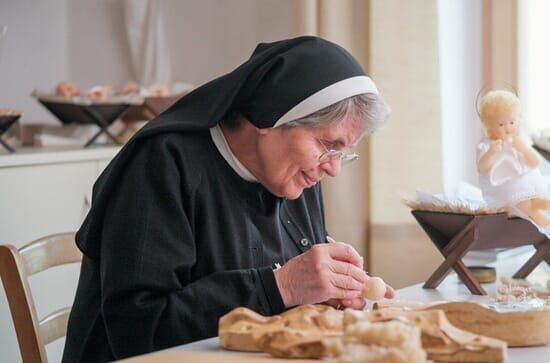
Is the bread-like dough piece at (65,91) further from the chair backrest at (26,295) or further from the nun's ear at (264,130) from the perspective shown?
the nun's ear at (264,130)

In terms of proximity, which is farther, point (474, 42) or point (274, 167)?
point (474, 42)

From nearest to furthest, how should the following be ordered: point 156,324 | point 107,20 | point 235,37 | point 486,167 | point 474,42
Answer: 1. point 156,324
2. point 486,167
3. point 474,42
4. point 235,37
5. point 107,20

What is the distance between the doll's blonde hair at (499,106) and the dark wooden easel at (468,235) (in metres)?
0.18

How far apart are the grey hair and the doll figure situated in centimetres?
22

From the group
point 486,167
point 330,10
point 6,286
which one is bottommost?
point 6,286

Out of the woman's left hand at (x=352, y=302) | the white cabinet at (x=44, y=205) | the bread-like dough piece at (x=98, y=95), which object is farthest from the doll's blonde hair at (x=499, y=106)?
the bread-like dough piece at (x=98, y=95)

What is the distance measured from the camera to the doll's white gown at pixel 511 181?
183 centimetres

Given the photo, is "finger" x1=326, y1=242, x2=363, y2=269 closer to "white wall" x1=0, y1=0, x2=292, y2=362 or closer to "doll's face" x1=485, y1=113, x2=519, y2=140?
"doll's face" x1=485, y1=113, x2=519, y2=140

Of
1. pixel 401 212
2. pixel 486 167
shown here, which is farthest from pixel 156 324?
pixel 401 212

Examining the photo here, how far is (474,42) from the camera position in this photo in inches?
109

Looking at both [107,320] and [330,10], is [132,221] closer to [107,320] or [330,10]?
[107,320]

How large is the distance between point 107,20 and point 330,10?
1.13 metres

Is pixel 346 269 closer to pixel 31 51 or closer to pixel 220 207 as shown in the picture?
pixel 220 207

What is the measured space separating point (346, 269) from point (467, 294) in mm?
345
